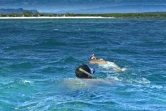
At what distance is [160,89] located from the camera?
17.5 metres

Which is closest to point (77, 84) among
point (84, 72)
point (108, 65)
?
point (84, 72)

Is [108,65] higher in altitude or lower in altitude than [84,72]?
lower

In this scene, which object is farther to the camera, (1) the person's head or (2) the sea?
(1) the person's head

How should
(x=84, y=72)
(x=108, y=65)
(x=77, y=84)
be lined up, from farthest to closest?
(x=108, y=65) < (x=84, y=72) < (x=77, y=84)

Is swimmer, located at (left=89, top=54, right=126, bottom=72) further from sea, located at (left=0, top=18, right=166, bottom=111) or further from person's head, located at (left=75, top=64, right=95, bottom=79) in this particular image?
person's head, located at (left=75, top=64, right=95, bottom=79)

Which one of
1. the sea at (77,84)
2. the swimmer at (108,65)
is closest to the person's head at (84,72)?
the sea at (77,84)

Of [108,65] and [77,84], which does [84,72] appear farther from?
[108,65]

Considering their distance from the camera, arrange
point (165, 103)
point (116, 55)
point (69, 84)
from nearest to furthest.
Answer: point (165, 103) → point (69, 84) → point (116, 55)

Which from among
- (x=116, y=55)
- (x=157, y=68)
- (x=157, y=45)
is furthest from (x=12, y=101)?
(x=157, y=45)

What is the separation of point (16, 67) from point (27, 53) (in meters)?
7.49

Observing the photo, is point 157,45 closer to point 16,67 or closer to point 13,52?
point 13,52

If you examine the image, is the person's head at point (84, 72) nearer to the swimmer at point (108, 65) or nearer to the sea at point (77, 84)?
the sea at point (77, 84)

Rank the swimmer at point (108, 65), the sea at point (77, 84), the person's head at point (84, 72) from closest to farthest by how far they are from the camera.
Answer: the sea at point (77, 84), the person's head at point (84, 72), the swimmer at point (108, 65)

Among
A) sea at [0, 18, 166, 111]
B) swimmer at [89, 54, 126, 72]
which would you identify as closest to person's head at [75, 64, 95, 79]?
sea at [0, 18, 166, 111]
